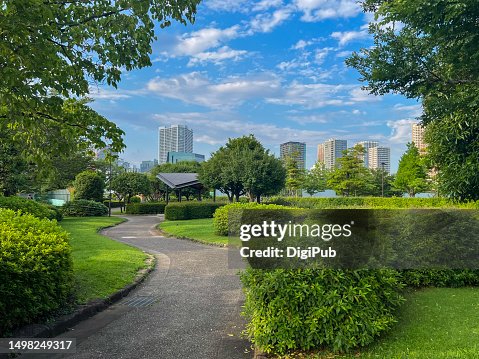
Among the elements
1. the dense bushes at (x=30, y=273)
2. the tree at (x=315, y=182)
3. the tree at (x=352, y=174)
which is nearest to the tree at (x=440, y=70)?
the dense bushes at (x=30, y=273)

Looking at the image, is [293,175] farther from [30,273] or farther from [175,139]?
[175,139]

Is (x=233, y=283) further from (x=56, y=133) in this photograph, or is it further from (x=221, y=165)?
(x=221, y=165)

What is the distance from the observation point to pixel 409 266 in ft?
20.4

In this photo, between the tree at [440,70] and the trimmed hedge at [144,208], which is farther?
the trimmed hedge at [144,208]

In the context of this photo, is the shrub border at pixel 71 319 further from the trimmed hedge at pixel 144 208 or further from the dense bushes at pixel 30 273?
the trimmed hedge at pixel 144 208

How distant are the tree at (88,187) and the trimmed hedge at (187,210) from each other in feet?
40.8

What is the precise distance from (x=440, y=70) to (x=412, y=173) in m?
35.9

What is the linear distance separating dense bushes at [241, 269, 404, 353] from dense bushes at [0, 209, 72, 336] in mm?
2692

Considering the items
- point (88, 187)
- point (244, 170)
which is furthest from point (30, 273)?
point (88, 187)

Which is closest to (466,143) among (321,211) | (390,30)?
(390,30)

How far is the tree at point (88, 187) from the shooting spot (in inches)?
1373

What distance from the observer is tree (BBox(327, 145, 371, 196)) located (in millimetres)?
43969

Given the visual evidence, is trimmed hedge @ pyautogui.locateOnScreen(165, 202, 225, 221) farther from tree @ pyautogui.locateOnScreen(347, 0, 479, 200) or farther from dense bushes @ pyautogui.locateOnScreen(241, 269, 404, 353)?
dense bushes @ pyautogui.locateOnScreen(241, 269, 404, 353)

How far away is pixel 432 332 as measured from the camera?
4273mm
